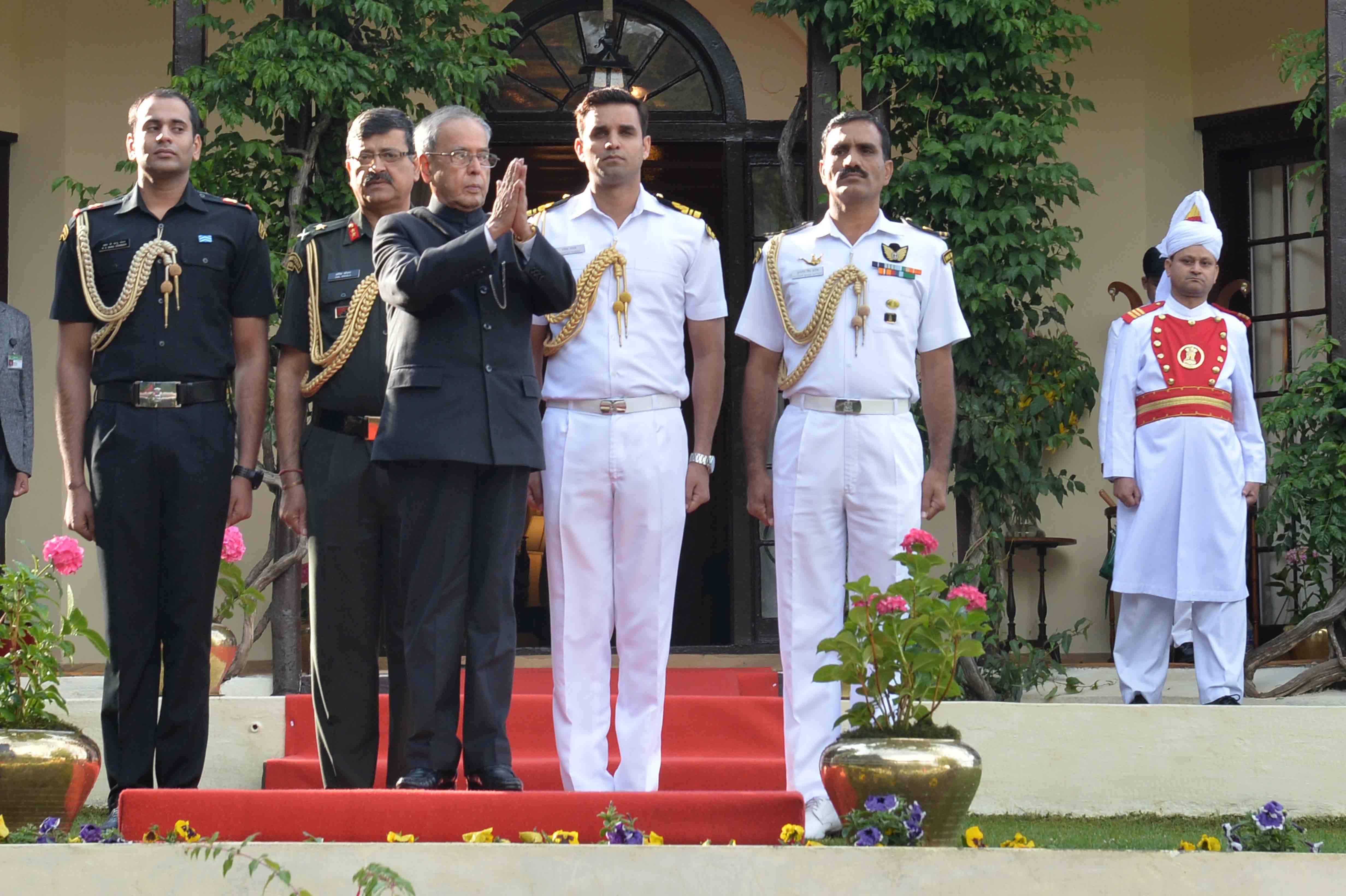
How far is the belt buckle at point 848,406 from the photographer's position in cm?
432

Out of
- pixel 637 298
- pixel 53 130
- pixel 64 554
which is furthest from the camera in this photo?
pixel 53 130

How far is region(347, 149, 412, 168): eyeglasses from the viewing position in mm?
4301

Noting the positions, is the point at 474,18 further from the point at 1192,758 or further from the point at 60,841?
the point at 60,841

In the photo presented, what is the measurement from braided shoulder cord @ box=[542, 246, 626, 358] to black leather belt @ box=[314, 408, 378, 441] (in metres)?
0.48

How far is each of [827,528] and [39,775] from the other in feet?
6.43

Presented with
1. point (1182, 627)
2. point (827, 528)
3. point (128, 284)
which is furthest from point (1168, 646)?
point (128, 284)

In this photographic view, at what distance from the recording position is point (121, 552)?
13.2ft

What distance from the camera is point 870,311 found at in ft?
14.3

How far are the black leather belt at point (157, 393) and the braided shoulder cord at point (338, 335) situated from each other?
27cm

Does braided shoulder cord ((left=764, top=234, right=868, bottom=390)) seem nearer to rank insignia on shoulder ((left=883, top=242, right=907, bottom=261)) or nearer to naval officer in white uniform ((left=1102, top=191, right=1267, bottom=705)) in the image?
rank insignia on shoulder ((left=883, top=242, right=907, bottom=261))

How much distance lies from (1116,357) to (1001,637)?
4.78 ft

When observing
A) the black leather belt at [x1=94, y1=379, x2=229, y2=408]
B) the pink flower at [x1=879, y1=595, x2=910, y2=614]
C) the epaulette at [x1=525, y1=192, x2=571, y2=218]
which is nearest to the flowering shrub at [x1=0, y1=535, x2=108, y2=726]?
the black leather belt at [x1=94, y1=379, x2=229, y2=408]

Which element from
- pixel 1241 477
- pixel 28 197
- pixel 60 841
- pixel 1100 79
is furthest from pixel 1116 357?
pixel 28 197

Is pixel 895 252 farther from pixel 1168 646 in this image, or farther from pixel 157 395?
pixel 1168 646
